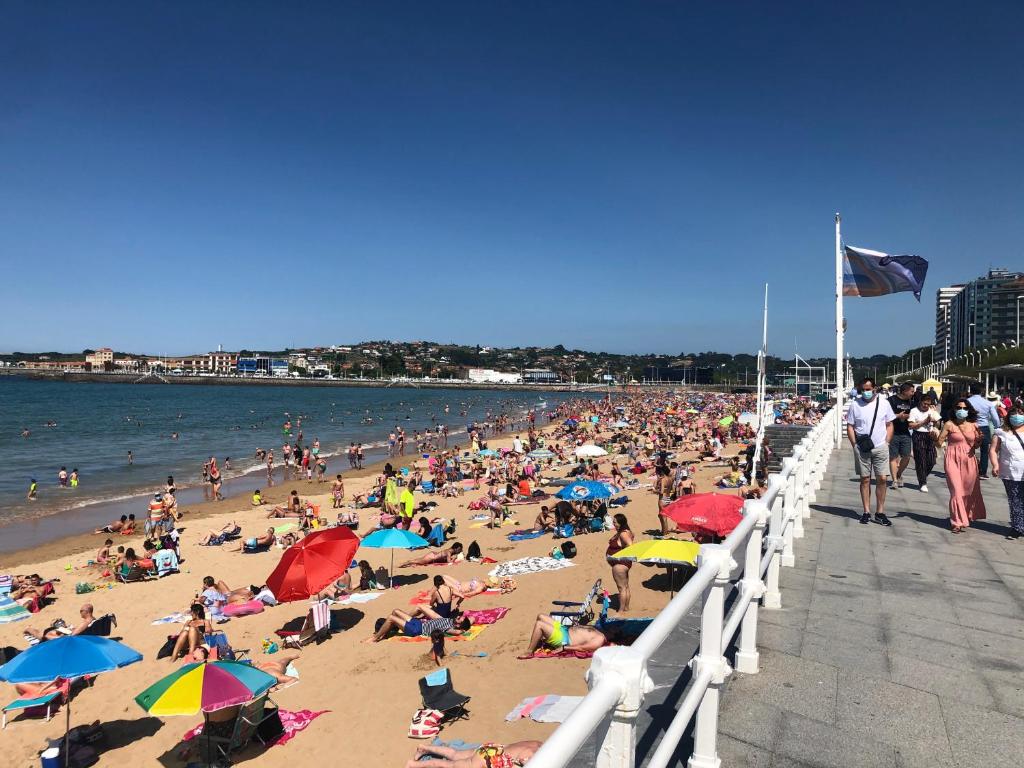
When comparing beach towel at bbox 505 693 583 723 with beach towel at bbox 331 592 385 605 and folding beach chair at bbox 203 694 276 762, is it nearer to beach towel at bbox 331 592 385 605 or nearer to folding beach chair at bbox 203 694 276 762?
folding beach chair at bbox 203 694 276 762

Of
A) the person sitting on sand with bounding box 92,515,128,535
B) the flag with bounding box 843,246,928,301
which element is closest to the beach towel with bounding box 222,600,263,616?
the person sitting on sand with bounding box 92,515,128,535

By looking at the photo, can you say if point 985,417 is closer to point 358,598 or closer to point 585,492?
point 585,492

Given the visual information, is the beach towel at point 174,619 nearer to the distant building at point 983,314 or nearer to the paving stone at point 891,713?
the paving stone at point 891,713

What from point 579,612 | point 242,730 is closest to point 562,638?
point 579,612

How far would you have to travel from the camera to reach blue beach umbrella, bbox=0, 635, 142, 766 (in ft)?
20.2

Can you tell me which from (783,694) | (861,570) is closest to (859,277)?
(861,570)

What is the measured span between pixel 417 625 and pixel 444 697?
2306 mm

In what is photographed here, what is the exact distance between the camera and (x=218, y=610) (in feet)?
33.3

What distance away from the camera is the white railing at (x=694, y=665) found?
4.35ft

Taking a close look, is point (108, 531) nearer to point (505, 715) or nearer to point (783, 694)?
point (505, 715)

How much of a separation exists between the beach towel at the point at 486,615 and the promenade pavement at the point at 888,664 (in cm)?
452

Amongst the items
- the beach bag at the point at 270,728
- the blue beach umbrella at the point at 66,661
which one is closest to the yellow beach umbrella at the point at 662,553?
the beach bag at the point at 270,728

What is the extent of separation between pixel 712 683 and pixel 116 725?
7555mm

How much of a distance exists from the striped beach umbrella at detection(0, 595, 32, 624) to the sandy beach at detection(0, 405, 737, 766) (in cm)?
18
